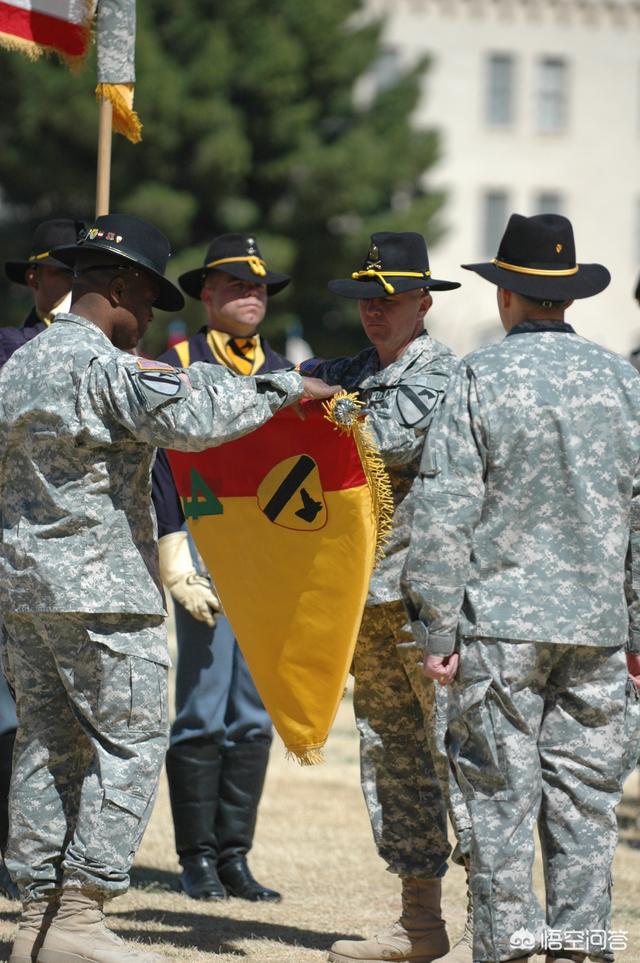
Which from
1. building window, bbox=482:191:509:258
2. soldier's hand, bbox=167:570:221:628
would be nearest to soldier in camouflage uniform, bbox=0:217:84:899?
soldier's hand, bbox=167:570:221:628

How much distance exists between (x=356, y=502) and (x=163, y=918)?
193cm

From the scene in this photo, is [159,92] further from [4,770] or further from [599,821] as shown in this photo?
[599,821]

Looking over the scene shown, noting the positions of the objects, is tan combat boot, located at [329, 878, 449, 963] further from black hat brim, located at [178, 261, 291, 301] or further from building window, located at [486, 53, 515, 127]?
building window, located at [486, 53, 515, 127]

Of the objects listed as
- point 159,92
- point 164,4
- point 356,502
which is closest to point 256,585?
point 356,502

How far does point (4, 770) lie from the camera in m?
6.51

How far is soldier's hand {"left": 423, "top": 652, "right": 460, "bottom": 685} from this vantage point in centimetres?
470

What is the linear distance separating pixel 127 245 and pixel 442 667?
167 cm

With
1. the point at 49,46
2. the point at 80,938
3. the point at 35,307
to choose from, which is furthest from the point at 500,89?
the point at 80,938

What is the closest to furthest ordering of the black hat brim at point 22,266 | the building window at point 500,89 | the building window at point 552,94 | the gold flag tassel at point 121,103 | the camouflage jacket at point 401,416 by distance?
the camouflage jacket at point 401,416 < the black hat brim at point 22,266 < the gold flag tassel at point 121,103 < the building window at point 500,89 < the building window at point 552,94

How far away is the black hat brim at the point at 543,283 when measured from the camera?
190 inches

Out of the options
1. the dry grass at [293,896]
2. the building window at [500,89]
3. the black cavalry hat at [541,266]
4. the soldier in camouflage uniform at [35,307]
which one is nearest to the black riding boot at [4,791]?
the soldier in camouflage uniform at [35,307]

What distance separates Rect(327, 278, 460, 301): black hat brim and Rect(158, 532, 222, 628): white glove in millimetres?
1480

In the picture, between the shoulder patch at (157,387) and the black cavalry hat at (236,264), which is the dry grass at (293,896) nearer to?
the shoulder patch at (157,387)

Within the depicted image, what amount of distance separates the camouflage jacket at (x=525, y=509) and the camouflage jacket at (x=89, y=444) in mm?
719
